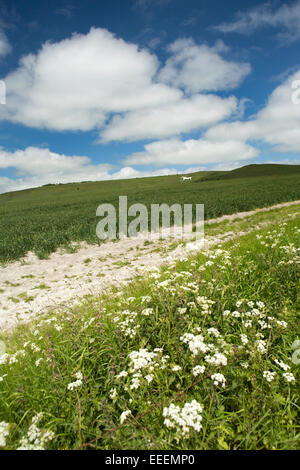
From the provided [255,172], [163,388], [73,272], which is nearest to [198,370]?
[163,388]

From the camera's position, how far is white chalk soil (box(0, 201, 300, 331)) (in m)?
7.86

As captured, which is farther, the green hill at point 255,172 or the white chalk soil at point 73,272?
the green hill at point 255,172

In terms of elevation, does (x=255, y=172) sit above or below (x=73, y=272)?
above

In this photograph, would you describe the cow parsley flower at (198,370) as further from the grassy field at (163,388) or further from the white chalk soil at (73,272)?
the white chalk soil at (73,272)

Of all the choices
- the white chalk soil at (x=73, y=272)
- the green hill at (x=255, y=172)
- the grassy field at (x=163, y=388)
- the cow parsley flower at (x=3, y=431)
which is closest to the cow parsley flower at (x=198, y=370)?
the grassy field at (x=163, y=388)

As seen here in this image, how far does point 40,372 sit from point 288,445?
3.33 meters

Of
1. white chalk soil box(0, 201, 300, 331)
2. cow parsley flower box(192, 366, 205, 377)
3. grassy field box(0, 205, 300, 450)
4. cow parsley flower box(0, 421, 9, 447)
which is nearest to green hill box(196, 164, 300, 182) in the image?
white chalk soil box(0, 201, 300, 331)

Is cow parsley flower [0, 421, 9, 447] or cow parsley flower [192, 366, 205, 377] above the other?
cow parsley flower [192, 366, 205, 377]

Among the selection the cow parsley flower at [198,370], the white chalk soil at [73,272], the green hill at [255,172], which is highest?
the green hill at [255,172]

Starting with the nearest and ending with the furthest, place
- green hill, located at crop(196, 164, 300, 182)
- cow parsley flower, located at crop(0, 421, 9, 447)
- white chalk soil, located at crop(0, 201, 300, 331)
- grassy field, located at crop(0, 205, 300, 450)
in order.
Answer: cow parsley flower, located at crop(0, 421, 9, 447)
grassy field, located at crop(0, 205, 300, 450)
white chalk soil, located at crop(0, 201, 300, 331)
green hill, located at crop(196, 164, 300, 182)

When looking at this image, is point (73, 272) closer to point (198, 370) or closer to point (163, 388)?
point (163, 388)

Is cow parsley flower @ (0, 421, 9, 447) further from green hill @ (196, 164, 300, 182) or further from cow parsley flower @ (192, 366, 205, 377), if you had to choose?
green hill @ (196, 164, 300, 182)

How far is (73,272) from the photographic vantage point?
11.1 meters

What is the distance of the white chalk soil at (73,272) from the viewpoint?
786 cm
